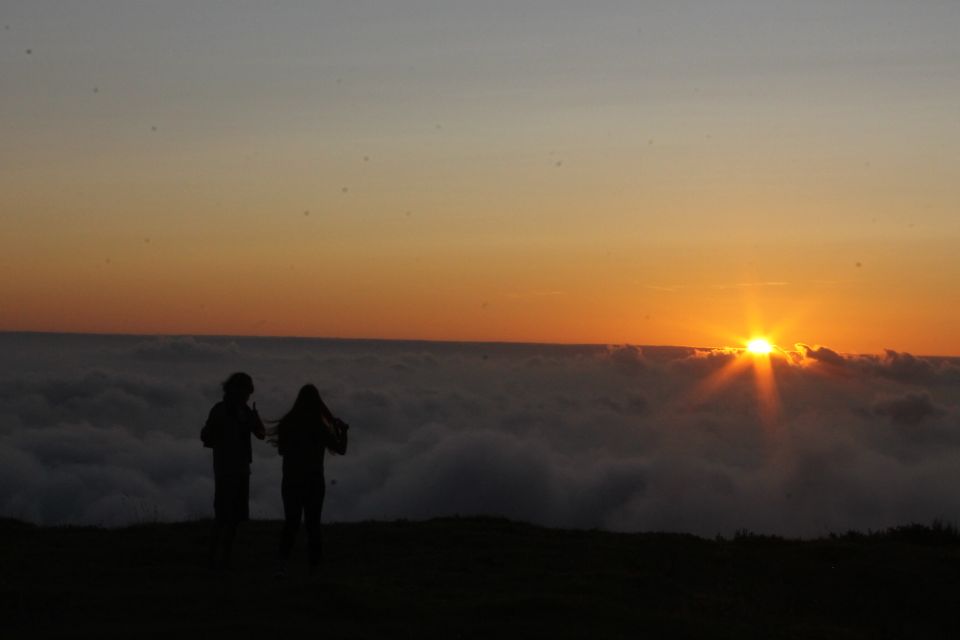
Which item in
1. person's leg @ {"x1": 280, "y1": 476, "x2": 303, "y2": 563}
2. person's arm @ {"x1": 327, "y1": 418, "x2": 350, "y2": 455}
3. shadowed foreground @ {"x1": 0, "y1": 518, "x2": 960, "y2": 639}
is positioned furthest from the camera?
person's arm @ {"x1": 327, "y1": 418, "x2": 350, "y2": 455}

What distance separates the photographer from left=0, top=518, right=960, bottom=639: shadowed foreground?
33.5 ft

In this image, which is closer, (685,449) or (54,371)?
(685,449)

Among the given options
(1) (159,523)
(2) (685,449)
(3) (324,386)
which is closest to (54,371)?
(3) (324,386)

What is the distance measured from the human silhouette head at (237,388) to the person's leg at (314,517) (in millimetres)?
1162

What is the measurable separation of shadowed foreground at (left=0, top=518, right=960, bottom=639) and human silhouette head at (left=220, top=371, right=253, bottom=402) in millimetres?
1855

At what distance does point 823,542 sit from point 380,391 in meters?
153

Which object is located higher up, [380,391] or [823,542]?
[380,391]

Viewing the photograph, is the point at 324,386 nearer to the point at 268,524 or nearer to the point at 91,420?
the point at 91,420

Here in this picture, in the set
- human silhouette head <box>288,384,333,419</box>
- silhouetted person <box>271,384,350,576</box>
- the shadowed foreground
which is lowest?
the shadowed foreground

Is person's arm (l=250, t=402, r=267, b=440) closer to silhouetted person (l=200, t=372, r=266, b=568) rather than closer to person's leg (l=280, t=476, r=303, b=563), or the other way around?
silhouetted person (l=200, t=372, r=266, b=568)

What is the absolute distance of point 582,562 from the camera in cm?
1423

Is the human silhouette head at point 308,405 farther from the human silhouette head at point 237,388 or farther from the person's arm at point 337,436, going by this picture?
the human silhouette head at point 237,388

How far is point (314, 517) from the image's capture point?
12.3 metres

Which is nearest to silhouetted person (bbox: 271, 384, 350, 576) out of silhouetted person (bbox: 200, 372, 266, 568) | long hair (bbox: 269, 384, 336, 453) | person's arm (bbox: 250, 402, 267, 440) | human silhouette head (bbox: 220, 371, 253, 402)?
long hair (bbox: 269, 384, 336, 453)
